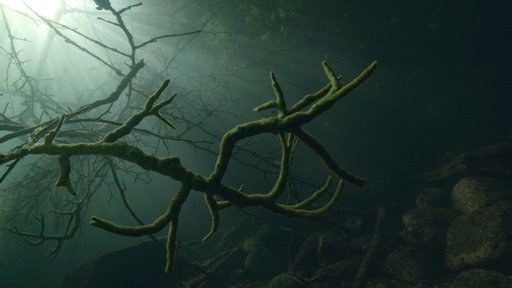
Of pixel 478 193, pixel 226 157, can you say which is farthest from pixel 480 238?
pixel 226 157

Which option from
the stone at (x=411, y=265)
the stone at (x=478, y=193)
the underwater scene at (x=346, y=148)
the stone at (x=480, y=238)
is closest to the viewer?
the stone at (x=480, y=238)

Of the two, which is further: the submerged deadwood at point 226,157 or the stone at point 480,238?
the stone at point 480,238

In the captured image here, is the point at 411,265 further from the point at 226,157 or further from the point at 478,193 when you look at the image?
the point at 226,157

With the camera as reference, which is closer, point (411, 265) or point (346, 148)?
point (411, 265)

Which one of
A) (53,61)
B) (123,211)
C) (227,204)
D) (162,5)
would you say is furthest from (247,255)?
(53,61)

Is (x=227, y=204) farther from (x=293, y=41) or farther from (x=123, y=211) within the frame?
(x=123, y=211)

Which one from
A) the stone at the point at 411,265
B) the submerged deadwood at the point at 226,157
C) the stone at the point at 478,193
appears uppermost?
the submerged deadwood at the point at 226,157

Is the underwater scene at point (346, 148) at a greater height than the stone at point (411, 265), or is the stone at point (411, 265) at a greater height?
the underwater scene at point (346, 148)

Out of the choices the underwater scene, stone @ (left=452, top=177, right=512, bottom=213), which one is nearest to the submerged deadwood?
the underwater scene

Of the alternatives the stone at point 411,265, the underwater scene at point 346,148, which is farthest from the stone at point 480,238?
the stone at point 411,265

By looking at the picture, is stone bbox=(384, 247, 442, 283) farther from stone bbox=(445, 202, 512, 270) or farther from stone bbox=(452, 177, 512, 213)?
stone bbox=(452, 177, 512, 213)

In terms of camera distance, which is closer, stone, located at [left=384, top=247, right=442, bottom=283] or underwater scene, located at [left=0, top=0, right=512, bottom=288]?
underwater scene, located at [left=0, top=0, right=512, bottom=288]

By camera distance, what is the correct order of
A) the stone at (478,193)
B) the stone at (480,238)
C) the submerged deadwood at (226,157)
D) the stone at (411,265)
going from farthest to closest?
1. the stone at (478,193)
2. the stone at (411,265)
3. the stone at (480,238)
4. the submerged deadwood at (226,157)

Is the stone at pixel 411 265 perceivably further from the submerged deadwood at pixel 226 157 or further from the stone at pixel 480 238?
the submerged deadwood at pixel 226 157
